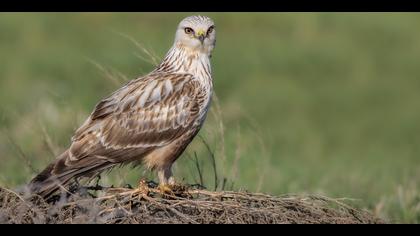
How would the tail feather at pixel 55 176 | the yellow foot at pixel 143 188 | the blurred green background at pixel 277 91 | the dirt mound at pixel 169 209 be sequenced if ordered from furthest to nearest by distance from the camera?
the blurred green background at pixel 277 91 → the tail feather at pixel 55 176 → the yellow foot at pixel 143 188 → the dirt mound at pixel 169 209

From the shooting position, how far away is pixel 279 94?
727 inches

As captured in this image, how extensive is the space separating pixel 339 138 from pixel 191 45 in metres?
8.85

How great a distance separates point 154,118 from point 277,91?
34.7 ft

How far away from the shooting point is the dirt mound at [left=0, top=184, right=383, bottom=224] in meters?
6.56

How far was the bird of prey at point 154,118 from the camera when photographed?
25.9ft

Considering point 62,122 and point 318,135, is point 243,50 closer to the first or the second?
point 318,135

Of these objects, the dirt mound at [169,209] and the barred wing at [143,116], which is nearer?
the dirt mound at [169,209]

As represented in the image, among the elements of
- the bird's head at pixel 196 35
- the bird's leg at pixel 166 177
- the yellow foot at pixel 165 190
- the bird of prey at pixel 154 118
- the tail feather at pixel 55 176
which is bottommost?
the tail feather at pixel 55 176

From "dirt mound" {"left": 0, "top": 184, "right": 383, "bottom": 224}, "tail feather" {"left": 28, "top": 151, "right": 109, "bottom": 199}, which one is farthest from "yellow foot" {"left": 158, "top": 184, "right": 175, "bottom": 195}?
"tail feather" {"left": 28, "top": 151, "right": 109, "bottom": 199}

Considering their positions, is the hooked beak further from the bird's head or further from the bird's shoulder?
the bird's shoulder

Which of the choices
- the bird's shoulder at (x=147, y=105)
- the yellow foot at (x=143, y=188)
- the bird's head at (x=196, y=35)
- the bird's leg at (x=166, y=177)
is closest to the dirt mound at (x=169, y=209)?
the yellow foot at (x=143, y=188)

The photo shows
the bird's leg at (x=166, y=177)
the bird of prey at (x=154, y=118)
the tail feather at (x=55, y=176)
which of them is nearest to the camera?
the tail feather at (x=55, y=176)

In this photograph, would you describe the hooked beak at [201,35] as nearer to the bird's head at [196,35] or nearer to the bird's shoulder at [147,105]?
the bird's head at [196,35]

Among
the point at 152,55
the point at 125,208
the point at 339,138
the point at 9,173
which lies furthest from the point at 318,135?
the point at 125,208
